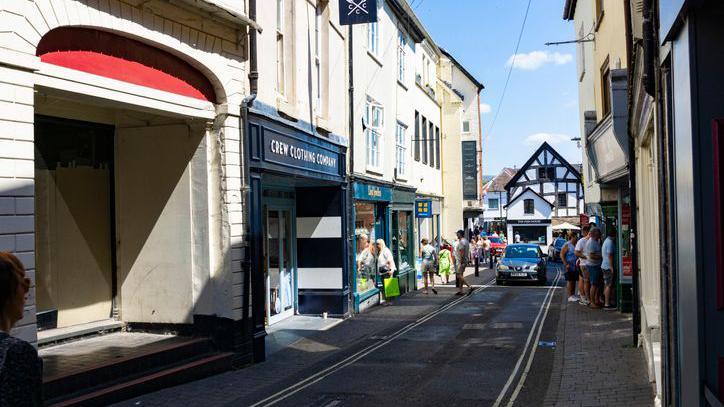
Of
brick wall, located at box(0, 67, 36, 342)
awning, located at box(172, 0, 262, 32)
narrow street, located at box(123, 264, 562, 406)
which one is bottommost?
narrow street, located at box(123, 264, 562, 406)

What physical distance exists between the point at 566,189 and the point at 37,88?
57.4 m

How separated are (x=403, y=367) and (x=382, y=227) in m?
9.50

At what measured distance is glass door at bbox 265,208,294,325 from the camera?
13.6 m

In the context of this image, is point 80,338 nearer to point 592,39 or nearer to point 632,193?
point 632,193

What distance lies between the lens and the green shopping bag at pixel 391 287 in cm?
1814

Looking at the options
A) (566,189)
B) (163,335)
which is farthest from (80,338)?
(566,189)

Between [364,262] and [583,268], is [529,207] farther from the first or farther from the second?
[364,262]

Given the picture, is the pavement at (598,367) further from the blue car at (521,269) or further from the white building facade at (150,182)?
the blue car at (521,269)

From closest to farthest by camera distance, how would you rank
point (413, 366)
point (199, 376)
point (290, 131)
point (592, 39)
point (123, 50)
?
1. point (123, 50)
2. point (199, 376)
3. point (413, 366)
4. point (290, 131)
5. point (592, 39)

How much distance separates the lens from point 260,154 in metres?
10.4

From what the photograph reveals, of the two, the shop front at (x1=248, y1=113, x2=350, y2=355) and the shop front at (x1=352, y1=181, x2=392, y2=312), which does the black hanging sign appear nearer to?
the shop front at (x1=248, y1=113, x2=350, y2=355)

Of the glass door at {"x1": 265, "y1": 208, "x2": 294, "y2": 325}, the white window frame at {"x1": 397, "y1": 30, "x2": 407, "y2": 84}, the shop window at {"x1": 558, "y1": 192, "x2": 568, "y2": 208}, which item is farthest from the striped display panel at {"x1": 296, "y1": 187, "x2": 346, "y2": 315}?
the shop window at {"x1": 558, "y1": 192, "x2": 568, "y2": 208}

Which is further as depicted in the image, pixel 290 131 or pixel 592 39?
pixel 592 39

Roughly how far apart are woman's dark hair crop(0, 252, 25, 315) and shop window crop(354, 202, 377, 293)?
13274 millimetres
